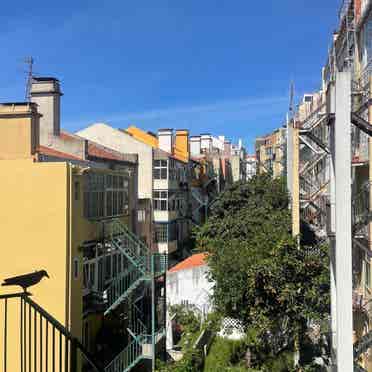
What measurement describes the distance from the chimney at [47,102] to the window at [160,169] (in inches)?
497

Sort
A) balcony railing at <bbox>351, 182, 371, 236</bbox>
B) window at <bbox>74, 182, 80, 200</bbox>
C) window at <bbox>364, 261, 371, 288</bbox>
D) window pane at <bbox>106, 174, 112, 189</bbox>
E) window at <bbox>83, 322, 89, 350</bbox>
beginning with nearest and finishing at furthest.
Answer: balcony railing at <bbox>351, 182, 371, 236</bbox>, window at <bbox>364, 261, 371, 288</bbox>, window at <bbox>74, 182, 80, 200</bbox>, window at <bbox>83, 322, 89, 350</bbox>, window pane at <bbox>106, 174, 112, 189</bbox>

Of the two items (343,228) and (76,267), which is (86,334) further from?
(343,228)

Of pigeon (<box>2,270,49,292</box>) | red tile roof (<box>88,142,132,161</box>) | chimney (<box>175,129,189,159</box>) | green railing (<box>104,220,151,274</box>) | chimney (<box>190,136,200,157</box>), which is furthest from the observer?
chimney (<box>190,136,200,157</box>)

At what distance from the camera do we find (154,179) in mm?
33406

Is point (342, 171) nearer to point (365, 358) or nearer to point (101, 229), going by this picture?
point (365, 358)

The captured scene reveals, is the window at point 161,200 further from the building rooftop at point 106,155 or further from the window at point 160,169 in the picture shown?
the building rooftop at point 106,155

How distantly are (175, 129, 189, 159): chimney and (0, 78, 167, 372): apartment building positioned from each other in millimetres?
22165

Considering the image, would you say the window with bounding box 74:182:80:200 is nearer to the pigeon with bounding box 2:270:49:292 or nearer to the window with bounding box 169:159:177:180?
the pigeon with bounding box 2:270:49:292

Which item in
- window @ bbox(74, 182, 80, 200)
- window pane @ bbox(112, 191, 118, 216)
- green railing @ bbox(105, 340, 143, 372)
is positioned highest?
window @ bbox(74, 182, 80, 200)

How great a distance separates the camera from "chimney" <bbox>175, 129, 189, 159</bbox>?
43.2 m

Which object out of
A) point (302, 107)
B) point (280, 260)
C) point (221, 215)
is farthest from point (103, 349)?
point (302, 107)

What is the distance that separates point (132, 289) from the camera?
1681 cm

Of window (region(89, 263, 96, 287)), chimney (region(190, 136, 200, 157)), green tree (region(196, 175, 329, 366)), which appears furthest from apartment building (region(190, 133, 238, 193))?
green tree (region(196, 175, 329, 366))

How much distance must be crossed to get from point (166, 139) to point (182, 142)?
5338 mm
